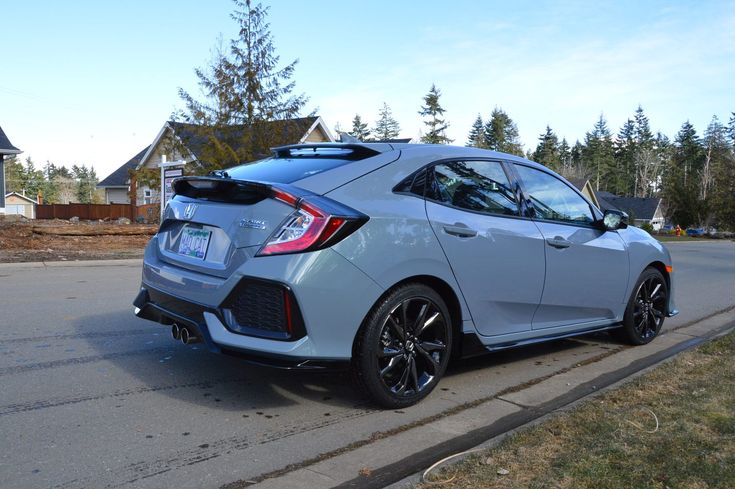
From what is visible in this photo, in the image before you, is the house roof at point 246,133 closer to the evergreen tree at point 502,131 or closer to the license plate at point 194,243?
the license plate at point 194,243

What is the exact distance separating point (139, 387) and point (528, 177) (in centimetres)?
332

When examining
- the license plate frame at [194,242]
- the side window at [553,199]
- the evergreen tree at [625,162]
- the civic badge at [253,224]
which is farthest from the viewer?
the evergreen tree at [625,162]

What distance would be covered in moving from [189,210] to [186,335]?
84 cm

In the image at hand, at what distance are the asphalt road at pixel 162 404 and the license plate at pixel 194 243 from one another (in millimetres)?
960

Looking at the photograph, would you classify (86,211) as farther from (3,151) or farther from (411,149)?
(411,149)

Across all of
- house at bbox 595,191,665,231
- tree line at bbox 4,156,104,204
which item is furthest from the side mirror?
tree line at bbox 4,156,104,204

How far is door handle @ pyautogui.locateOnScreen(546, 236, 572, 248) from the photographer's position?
491 cm

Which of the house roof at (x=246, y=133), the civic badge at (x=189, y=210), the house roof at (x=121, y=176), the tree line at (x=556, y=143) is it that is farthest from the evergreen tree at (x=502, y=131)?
the civic badge at (x=189, y=210)

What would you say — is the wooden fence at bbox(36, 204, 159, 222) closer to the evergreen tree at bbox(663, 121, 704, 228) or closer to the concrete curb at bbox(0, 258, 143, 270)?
the concrete curb at bbox(0, 258, 143, 270)

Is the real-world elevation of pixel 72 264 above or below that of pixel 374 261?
below

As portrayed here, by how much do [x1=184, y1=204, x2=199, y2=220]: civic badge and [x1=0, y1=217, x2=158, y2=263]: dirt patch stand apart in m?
9.93

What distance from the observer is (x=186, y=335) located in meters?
3.95

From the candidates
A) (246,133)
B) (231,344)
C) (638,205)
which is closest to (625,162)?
(638,205)

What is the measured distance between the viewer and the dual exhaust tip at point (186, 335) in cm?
387
